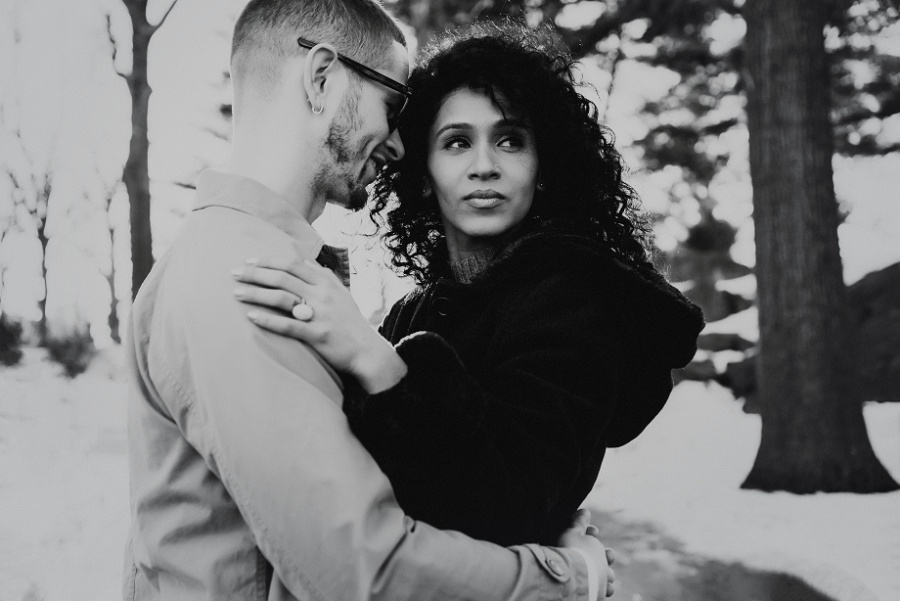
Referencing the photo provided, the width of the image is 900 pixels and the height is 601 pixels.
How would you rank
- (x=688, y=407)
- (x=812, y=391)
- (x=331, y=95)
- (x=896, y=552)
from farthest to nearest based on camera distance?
1. (x=688, y=407)
2. (x=812, y=391)
3. (x=896, y=552)
4. (x=331, y=95)

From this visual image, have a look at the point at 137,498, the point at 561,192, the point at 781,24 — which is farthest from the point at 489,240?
the point at 781,24

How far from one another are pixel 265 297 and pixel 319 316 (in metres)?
0.11

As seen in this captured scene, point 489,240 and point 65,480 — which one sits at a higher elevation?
point 489,240

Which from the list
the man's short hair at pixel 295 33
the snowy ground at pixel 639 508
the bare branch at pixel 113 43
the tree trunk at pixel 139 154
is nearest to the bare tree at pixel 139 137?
the tree trunk at pixel 139 154

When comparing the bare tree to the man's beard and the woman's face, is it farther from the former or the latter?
the man's beard

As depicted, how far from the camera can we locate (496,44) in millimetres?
2324

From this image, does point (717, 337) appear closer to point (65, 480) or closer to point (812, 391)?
point (812, 391)

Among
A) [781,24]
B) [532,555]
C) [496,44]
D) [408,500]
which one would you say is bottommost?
[532,555]

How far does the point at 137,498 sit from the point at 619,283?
118 centimetres

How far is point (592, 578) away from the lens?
1.64 m

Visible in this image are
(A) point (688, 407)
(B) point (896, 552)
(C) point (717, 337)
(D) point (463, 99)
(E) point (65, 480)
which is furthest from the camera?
(C) point (717, 337)

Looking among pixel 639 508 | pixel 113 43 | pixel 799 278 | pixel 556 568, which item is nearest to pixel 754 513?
pixel 639 508

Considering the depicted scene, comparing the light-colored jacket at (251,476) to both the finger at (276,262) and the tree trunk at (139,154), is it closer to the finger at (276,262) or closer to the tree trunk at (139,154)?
the finger at (276,262)

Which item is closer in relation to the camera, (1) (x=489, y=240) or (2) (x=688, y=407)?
(1) (x=489, y=240)
